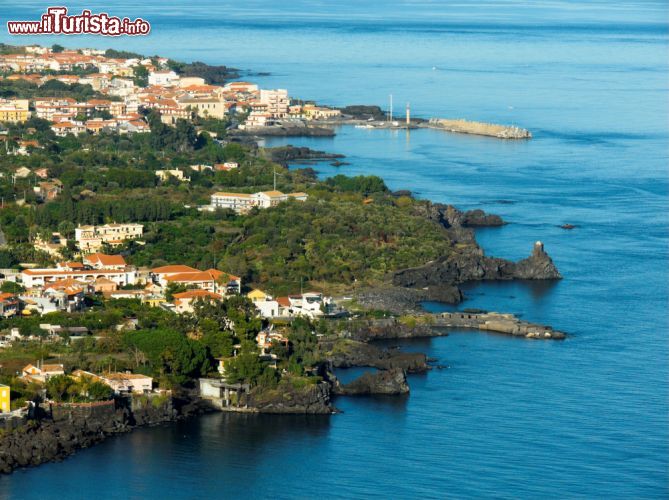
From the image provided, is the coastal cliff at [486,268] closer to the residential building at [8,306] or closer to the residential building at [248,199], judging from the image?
the residential building at [248,199]

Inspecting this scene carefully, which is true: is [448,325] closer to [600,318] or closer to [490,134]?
[600,318]

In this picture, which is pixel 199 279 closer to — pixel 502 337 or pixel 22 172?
pixel 502 337

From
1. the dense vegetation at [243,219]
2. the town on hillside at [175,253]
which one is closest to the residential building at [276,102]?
the town on hillside at [175,253]

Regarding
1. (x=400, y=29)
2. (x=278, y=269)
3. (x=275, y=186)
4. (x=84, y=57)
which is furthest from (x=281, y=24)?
(x=278, y=269)

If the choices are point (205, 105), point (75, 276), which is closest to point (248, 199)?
point (75, 276)

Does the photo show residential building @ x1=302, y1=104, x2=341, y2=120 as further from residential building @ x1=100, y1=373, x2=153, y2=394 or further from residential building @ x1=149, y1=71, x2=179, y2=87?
residential building @ x1=100, y1=373, x2=153, y2=394
